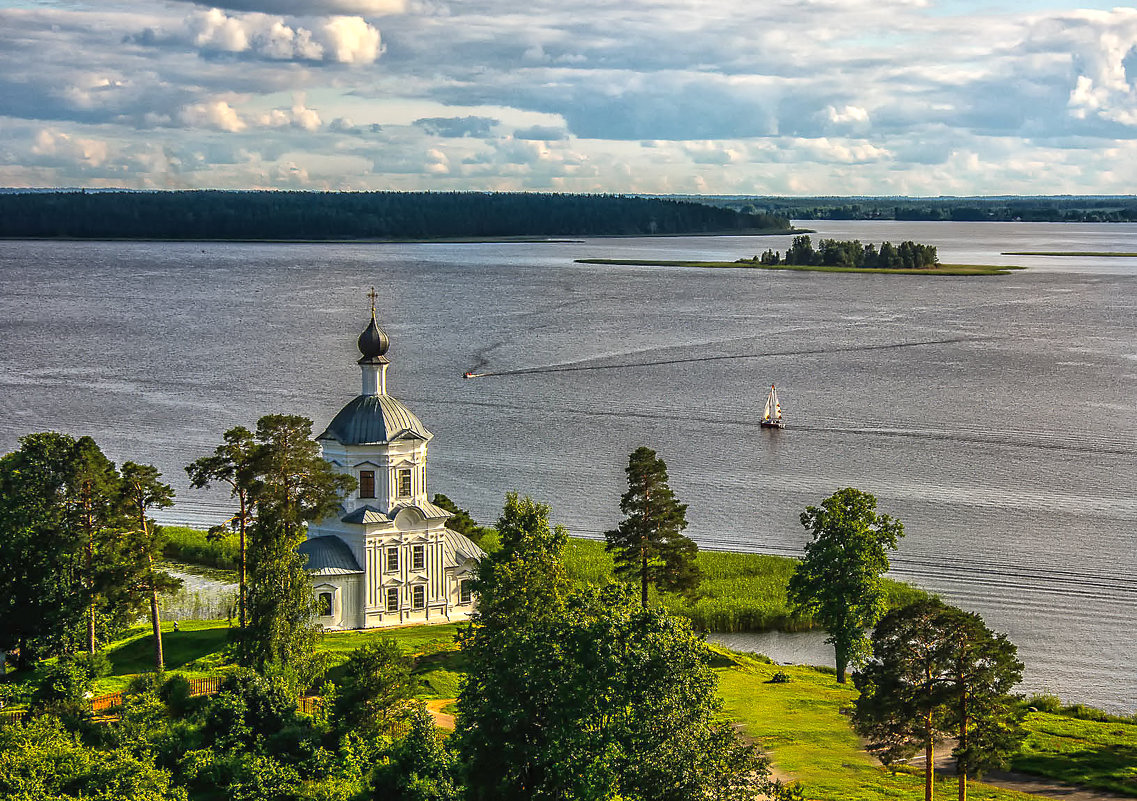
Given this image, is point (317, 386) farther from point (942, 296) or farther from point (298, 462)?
point (942, 296)

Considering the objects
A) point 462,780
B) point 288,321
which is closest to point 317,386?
point 288,321

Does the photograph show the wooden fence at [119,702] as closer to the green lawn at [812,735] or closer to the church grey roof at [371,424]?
the church grey roof at [371,424]

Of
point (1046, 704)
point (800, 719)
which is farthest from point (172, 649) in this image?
point (1046, 704)

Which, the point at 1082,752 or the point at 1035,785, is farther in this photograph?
the point at 1082,752

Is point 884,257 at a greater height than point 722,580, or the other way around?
point 884,257

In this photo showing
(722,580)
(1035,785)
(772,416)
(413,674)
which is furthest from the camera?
(772,416)

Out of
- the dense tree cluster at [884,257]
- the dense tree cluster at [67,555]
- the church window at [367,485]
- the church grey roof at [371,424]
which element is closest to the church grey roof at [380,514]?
the church window at [367,485]

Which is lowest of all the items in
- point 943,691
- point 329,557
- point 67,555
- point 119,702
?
point 119,702

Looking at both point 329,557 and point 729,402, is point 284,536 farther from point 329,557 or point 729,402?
point 729,402
